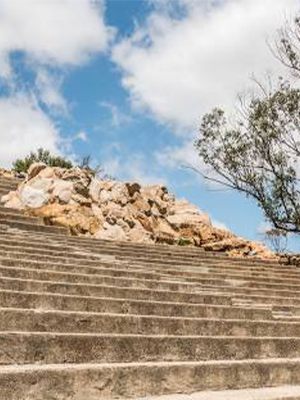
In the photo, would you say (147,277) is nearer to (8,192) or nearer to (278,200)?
(8,192)

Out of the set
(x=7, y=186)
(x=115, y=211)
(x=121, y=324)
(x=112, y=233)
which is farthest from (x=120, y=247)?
(x=7, y=186)

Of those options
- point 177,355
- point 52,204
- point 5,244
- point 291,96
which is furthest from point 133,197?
point 177,355

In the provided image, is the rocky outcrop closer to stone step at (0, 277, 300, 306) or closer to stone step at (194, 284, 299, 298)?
stone step at (194, 284, 299, 298)

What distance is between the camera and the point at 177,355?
3598 mm

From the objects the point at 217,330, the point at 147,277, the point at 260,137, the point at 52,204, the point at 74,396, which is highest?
the point at 260,137

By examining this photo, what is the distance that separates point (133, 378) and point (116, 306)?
133 centimetres

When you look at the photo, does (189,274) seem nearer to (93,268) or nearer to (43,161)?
(93,268)

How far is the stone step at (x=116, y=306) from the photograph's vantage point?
12.5ft

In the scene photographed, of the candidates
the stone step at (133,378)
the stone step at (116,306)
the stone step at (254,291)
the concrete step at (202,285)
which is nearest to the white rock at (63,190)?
the concrete step at (202,285)

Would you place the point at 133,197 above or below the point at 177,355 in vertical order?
above

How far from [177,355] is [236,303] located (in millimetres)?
2602

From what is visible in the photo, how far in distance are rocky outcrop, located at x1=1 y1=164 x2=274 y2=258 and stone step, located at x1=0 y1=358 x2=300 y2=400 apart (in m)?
8.52

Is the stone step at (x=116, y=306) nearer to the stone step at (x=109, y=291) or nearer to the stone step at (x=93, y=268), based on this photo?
the stone step at (x=109, y=291)

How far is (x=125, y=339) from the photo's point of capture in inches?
132
